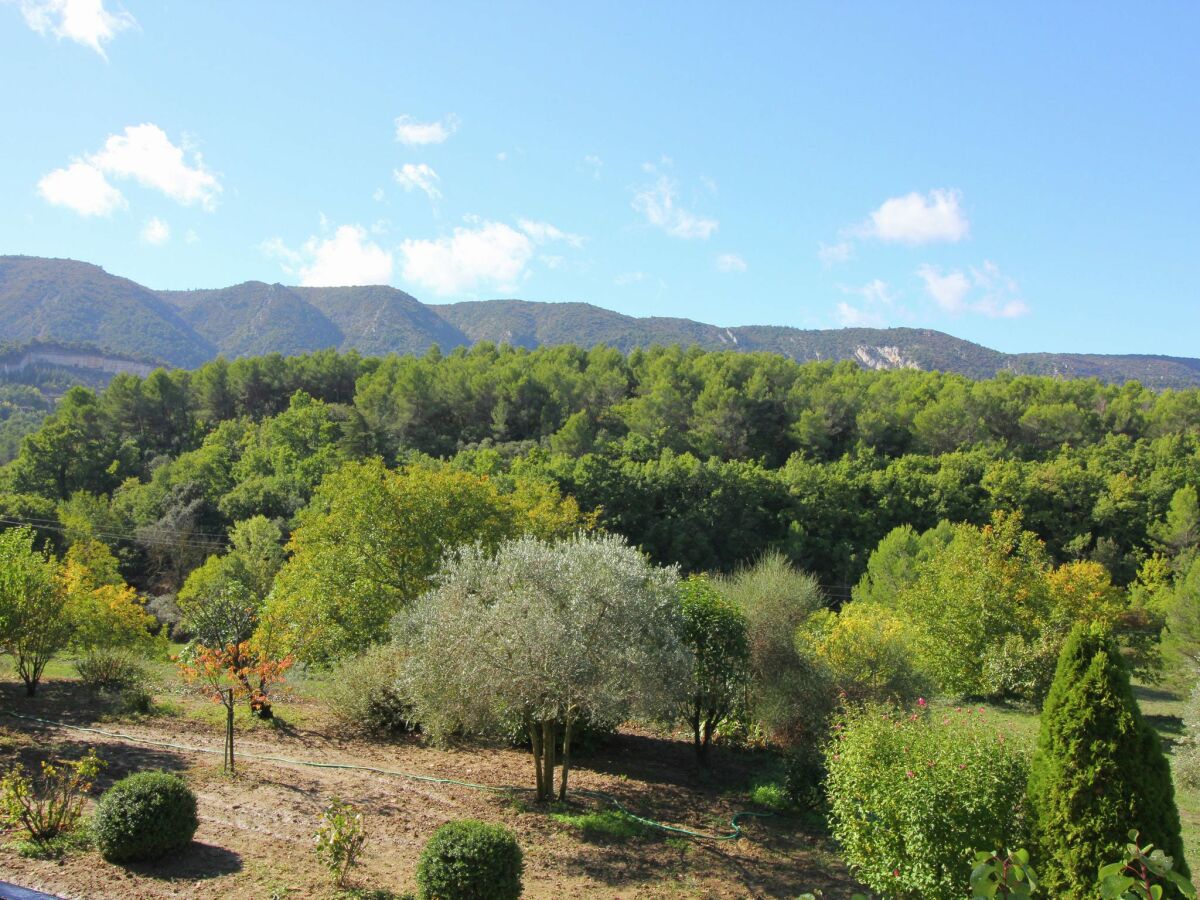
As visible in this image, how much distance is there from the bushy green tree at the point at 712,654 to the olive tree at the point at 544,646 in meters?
2.53

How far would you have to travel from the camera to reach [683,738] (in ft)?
57.5

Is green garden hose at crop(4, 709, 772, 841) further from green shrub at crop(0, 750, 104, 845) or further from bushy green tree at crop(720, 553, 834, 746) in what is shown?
green shrub at crop(0, 750, 104, 845)

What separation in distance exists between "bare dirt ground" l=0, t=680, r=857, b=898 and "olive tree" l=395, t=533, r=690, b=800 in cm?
145

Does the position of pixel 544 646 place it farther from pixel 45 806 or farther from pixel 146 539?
pixel 146 539

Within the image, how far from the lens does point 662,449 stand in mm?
56719

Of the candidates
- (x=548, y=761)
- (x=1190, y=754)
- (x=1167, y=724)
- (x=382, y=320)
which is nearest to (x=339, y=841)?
(x=548, y=761)

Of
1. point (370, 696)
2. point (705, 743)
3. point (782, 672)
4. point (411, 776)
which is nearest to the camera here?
point (411, 776)

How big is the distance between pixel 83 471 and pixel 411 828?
56250 mm

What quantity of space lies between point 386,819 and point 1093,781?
8.10m

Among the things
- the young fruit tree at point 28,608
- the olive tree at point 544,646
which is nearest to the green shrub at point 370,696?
the olive tree at point 544,646

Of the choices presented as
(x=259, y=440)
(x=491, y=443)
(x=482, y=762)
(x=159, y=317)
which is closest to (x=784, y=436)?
(x=491, y=443)

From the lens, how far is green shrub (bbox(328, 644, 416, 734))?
14.5m

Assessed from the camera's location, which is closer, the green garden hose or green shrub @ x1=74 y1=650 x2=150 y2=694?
the green garden hose

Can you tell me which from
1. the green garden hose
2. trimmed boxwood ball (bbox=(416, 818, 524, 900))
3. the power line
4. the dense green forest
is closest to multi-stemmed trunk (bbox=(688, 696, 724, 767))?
the green garden hose
